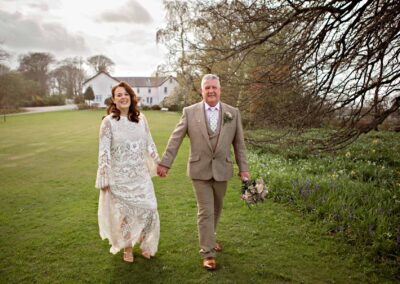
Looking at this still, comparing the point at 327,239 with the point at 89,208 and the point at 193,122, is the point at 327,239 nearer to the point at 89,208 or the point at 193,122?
the point at 193,122

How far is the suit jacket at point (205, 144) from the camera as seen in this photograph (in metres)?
3.78

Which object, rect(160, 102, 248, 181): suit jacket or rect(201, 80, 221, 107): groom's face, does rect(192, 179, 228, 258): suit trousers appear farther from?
rect(201, 80, 221, 107): groom's face

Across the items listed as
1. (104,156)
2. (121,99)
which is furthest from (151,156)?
(121,99)

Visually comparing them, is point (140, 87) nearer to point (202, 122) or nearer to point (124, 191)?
point (124, 191)

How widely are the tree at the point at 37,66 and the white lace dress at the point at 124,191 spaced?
204 feet

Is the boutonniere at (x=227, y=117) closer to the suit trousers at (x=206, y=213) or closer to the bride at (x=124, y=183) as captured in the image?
the suit trousers at (x=206, y=213)

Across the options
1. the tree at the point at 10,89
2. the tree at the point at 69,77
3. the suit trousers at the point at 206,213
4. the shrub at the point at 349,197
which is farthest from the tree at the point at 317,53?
the tree at the point at 69,77

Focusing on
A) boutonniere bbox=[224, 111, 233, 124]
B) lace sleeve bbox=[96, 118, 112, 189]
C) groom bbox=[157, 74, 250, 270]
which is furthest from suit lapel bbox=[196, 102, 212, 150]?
lace sleeve bbox=[96, 118, 112, 189]

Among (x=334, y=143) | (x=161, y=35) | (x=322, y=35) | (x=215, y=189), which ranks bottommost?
(x=215, y=189)

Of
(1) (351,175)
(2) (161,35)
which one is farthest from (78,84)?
(1) (351,175)

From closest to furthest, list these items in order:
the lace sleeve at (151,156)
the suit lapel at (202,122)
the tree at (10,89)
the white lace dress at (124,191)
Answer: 1. the suit lapel at (202,122)
2. the white lace dress at (124,191)
3. the lace sleeve at (151,156)
4. the tree at (10,89)

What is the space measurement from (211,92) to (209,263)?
215 cm

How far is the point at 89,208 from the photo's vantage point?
608 cm

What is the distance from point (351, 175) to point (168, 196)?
14.7 feet
